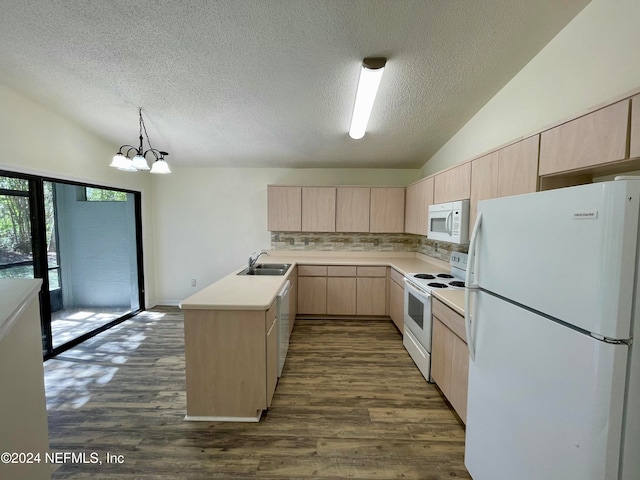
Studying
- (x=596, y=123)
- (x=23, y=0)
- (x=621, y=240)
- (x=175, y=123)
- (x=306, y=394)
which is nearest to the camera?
(x=621, y=240)

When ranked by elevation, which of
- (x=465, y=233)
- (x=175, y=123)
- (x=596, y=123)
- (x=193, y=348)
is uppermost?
(x=175, y=123)

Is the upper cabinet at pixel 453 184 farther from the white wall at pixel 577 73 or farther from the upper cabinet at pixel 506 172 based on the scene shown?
the white wall at pixel 577 73

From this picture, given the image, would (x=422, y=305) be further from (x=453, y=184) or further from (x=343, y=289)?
(x=343, y=289)

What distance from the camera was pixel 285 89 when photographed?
2246mm

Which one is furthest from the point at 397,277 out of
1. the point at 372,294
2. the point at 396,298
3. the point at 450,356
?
the point at 450,356

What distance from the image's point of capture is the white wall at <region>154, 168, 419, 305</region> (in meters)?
4.25

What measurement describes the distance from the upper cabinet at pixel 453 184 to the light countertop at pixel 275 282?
2.98 ft

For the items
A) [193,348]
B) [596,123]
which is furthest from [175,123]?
[596,123]

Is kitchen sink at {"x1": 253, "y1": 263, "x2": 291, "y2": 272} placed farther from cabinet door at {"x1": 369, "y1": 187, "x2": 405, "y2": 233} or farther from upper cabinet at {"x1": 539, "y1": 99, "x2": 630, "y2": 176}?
upper cabinet at {"x1": 539, "y1": 99, "x2": 630, "y2": 176}

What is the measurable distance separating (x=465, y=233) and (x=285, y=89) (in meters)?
2.05

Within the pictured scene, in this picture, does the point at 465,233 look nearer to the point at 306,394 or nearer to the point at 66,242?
the point at 306,394

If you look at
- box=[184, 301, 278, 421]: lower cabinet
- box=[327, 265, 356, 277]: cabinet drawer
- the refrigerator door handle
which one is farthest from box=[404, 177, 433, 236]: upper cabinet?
box=[184, 301, 278, 421]: lower cabinet

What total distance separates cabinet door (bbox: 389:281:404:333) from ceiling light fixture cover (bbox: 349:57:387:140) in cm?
203

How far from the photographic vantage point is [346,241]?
169 inches
